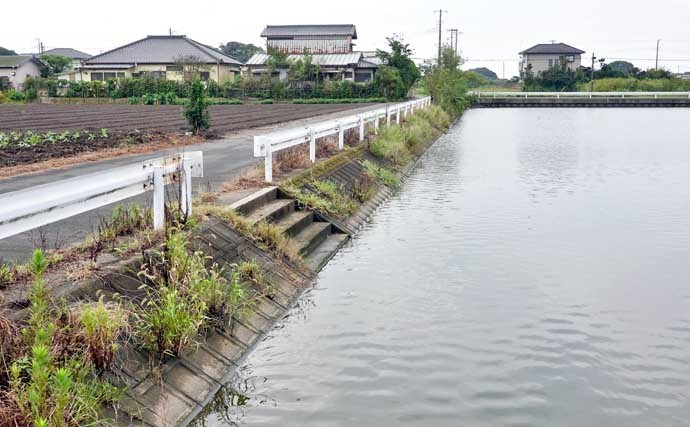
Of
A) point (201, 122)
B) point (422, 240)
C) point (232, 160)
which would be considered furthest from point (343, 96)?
point (422, 240)

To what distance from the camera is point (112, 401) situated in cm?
489

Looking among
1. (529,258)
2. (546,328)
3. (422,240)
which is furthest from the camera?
(422,240)

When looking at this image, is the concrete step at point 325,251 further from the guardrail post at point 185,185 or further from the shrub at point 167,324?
the shrub at point 167,324

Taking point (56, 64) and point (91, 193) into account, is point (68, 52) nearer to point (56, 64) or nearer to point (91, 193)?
point (56, 64)

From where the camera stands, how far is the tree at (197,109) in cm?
2177

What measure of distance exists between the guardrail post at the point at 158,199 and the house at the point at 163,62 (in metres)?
56.1

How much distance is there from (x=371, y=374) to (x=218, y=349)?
1359 mm

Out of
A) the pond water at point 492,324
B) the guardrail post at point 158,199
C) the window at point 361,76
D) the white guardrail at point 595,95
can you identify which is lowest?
the pond water at point 492,324

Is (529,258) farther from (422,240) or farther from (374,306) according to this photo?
(374,306)

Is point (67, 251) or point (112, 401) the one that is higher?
point (67, 251)

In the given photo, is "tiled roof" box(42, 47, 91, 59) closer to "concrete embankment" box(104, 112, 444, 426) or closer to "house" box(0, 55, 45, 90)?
"house" box(0, 55, 45, 90)

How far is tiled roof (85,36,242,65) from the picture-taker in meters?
64.4

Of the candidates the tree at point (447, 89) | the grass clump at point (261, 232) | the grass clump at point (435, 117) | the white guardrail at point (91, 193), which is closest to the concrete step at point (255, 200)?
the grass clump at point (261, 232)

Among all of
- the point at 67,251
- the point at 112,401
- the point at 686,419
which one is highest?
the point at 67,251
